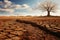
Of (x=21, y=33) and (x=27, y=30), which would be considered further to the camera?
(x=27, y=30)

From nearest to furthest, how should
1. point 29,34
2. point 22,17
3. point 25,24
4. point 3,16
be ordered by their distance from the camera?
point 29,34
point 25,24
point 3,16
point 22,17

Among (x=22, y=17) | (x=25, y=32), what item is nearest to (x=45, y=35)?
(x=25, y=32)

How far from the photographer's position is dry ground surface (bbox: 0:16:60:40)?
197 inches

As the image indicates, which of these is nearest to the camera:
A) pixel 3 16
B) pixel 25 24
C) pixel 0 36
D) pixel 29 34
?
pixel 0 36

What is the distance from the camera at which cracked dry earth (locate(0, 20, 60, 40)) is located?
495 cm

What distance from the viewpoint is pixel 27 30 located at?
17.9 ft

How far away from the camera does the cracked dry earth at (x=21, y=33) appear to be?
4.95 m

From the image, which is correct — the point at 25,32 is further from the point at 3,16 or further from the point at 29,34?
the point at 3,16

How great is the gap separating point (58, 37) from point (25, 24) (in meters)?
1.60

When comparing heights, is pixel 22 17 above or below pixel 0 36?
above

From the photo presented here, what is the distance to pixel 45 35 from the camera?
5.26 metres

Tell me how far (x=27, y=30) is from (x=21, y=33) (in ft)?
1.16

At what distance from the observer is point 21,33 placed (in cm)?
518

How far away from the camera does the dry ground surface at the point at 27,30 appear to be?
501 cm
